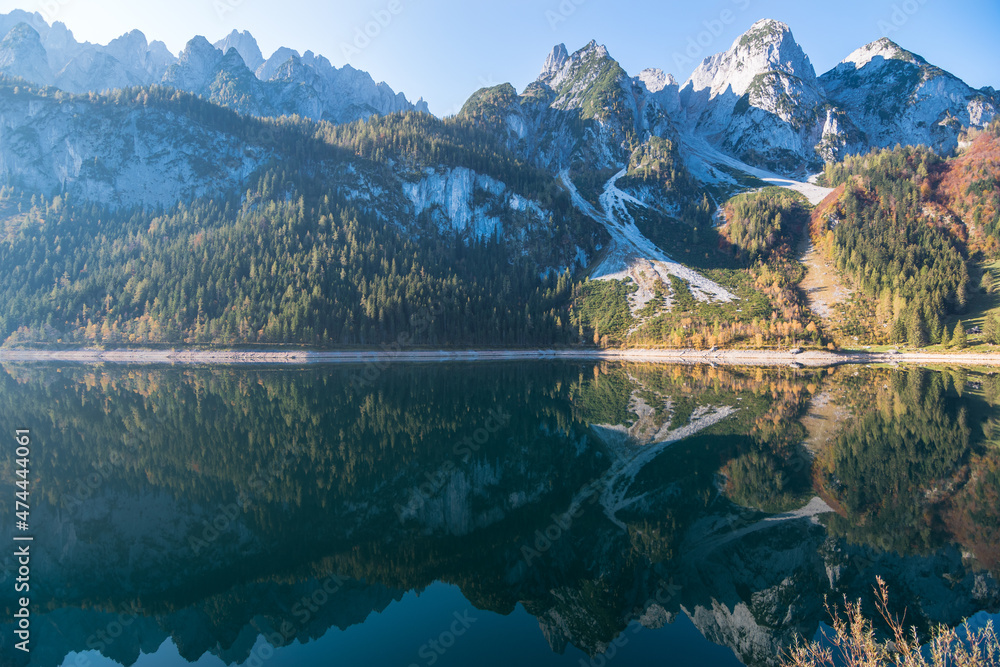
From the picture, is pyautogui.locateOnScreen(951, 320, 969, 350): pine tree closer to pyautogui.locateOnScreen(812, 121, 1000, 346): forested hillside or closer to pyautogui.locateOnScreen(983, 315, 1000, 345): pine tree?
pyautogui.locateOnScreen(983, 315, 1000, 345): pine tree

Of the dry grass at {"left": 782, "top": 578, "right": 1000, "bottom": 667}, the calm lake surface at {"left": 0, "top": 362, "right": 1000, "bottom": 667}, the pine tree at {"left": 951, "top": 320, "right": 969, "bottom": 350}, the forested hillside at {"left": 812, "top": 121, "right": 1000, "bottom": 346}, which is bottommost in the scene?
the calm lake surface at {"left": 0, "top": 362, "right": 1000, "bottom": 667}

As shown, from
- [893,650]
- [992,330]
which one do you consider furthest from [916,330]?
[893,650]

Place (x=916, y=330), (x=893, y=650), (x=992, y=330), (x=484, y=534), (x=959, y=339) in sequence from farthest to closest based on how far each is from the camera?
(x=916, y=330) → (x=959, y=339) → (x=992, y=330) → (x=484, y=534) → (x=893, y=650)

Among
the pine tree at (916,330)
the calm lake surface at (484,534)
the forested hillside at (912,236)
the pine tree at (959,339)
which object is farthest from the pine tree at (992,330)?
the calm lake surface at (484,534)

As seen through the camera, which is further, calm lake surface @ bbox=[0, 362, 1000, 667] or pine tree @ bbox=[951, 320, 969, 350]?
pine tree @ bbox=[951, 320, 969, 350]

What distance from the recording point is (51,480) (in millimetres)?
23703

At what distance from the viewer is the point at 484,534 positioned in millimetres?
19250

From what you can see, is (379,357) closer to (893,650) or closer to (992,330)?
(893,650)

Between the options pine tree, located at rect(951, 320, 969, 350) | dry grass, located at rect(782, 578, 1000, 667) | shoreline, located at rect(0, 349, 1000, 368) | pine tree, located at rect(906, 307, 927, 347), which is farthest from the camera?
pine tree, located at rect(906, 307, 927, 347)

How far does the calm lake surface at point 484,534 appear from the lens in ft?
44.0

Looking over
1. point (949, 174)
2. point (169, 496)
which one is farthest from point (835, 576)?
point (949, 174)

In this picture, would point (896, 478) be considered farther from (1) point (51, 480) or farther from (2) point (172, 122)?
(2) point (172, 122)

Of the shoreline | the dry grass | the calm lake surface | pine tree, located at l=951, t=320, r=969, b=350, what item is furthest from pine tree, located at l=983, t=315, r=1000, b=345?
the dry grass

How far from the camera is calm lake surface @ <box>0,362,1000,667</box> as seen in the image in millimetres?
13414
